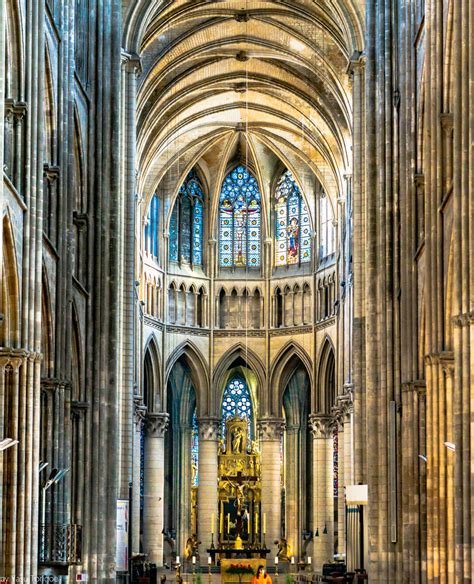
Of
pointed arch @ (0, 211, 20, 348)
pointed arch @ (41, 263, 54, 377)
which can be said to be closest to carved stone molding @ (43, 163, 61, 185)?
pointed arch @ (41, 263, 54, 377)

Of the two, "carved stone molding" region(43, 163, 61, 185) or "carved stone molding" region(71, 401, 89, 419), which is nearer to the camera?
"carved stone molding" region(43, 163, 61, 185)

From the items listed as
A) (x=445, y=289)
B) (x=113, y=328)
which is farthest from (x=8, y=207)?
(x=113, y=328)

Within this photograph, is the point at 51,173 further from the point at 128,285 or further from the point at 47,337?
the point at 128,285

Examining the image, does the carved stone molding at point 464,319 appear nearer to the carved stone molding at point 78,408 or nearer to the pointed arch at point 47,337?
the pointed arch at point 47,337

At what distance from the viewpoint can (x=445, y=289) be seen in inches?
1048

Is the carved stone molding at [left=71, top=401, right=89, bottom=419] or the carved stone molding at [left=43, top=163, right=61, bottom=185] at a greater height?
the carved stone molding at [left=43, top=163, right=61, bottom=185]

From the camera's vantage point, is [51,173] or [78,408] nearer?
[51,173]

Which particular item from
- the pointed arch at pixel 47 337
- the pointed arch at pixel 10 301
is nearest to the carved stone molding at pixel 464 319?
the pointed arch at pixel 10 301

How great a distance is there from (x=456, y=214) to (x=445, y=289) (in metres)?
3.95

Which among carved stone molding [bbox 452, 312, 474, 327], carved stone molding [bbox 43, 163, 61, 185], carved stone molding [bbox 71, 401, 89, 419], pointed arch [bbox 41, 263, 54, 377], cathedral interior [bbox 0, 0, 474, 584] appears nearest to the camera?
carved stone molding [bbox 452, 312, 474, 327]

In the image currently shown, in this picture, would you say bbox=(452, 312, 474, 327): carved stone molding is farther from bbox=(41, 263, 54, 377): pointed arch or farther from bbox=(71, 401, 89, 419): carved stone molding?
bbox=(71, 401, 89, 419): carved stone molding

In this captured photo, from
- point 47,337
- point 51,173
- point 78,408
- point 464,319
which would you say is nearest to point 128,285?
point 78,408

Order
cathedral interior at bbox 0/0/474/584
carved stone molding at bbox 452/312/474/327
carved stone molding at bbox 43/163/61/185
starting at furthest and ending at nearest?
carved stone molding at bbox 43/163/61/185, cathedral interior at bbox 0/0/474/584, carved stone molding at bbox 452/312/474/327

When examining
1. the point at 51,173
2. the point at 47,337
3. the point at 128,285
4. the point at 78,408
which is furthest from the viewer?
the point at 128,285
